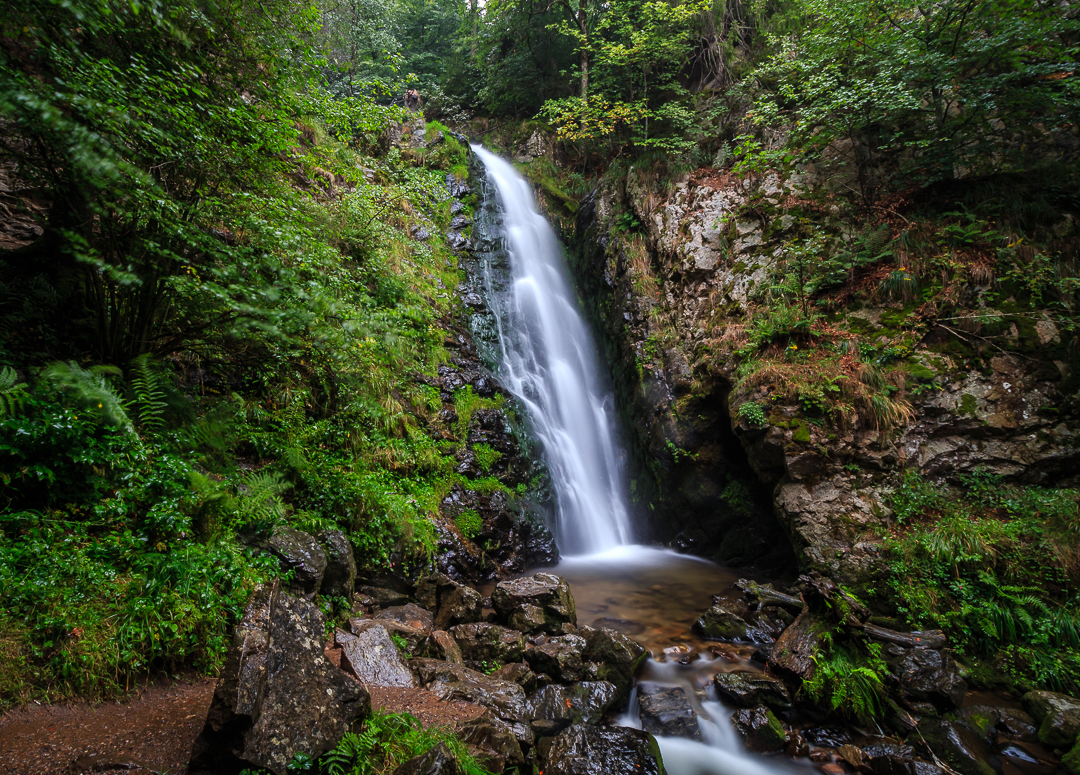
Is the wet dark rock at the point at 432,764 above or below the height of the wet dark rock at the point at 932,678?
above

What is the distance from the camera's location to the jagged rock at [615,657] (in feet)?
16.3

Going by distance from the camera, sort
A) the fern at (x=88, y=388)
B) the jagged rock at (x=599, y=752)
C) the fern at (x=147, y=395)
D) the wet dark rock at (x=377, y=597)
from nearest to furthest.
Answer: the fern at (x=88, y=388) < the jagged rock at (x=599, y=752) < the fern at (x=147, y=395) < the wet dark rock at (x=377, y=597)

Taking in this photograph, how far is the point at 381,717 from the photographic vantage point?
3129 mm

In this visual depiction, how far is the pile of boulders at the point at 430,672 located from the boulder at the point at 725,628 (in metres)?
1.21

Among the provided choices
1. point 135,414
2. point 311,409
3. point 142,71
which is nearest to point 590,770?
point 135,414

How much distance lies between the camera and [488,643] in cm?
504

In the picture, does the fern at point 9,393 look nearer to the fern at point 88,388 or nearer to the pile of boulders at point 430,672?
the fern at point 88,388

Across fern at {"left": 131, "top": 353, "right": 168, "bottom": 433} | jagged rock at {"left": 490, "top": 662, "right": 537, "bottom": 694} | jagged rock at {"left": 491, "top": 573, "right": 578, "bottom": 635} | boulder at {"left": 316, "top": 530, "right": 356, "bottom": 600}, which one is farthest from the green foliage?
fern at {"left": 131, "top": 353, "right": 168, "bottom": 433}

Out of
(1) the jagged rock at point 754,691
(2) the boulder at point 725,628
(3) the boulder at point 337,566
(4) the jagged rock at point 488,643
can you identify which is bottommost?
(2) the boulder at point 725,628

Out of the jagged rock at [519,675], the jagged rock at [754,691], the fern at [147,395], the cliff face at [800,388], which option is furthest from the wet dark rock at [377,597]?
the cliff face at [800,388]

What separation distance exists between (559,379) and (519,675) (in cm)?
808

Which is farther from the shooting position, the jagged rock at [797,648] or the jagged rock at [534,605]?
the jagged rock at [534,605]

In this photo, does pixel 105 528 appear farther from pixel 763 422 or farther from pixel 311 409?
pixel 763 422

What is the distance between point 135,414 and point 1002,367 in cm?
1108
